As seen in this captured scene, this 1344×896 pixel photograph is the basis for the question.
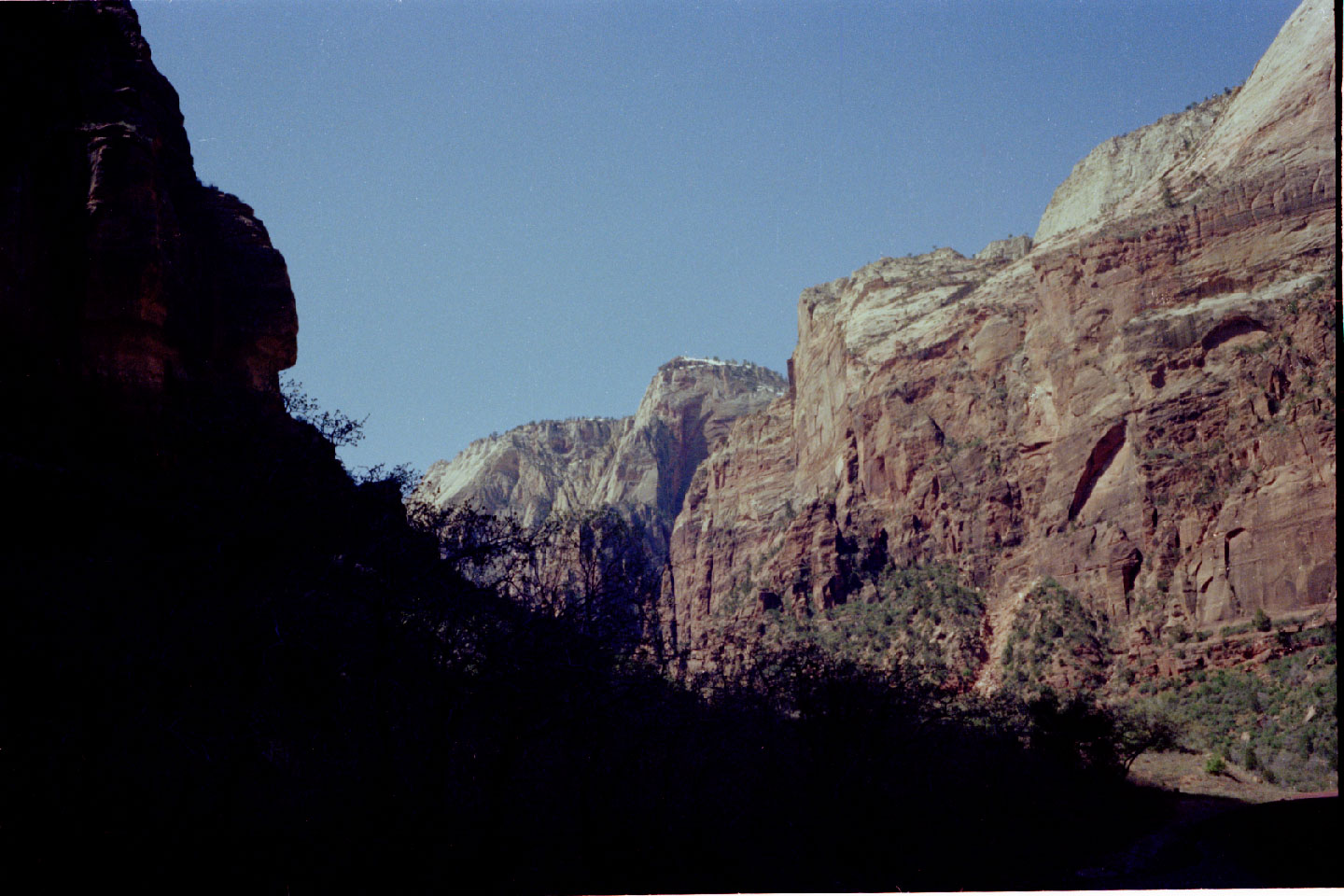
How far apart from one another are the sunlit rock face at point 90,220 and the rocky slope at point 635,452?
121 meters

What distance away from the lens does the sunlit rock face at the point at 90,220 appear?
2325 cm

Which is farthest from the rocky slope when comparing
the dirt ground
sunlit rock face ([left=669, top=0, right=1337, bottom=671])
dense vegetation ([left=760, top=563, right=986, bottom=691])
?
the dirt ground

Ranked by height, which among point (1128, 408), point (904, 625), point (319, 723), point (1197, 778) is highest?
point (1128, 408)

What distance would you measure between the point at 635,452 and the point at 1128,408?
340ft

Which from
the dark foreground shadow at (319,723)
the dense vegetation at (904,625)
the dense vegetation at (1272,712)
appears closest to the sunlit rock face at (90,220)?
the dark foreground shadow at (319,723)

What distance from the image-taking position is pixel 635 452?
165375mm

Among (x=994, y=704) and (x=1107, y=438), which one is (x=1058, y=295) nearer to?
(x=1107, y=438)

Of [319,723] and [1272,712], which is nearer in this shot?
[319,723]

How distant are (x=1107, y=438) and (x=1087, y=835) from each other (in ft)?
148

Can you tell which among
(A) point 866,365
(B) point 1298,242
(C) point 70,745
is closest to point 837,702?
(C) point 70,745

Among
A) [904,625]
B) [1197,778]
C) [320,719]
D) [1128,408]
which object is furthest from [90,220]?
[1128,408]

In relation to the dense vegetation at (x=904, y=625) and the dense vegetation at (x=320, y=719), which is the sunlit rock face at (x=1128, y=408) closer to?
the dense vegetation at (x=904, y=625)

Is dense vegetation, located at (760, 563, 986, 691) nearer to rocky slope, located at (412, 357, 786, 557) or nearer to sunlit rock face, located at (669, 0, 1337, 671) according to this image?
sunlit rock face, located at (669, 0, 1337, 671)

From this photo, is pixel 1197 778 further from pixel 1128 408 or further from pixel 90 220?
pixel 90 220
